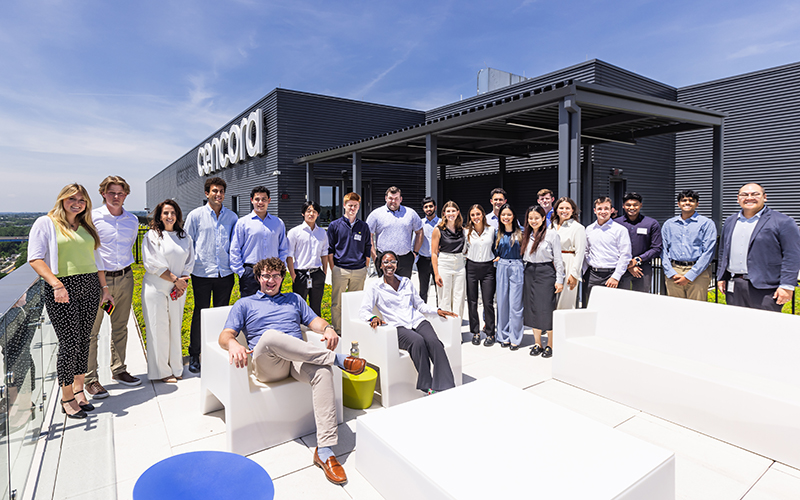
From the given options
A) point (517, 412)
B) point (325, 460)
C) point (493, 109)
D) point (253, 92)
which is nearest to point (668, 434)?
point (517, 412)

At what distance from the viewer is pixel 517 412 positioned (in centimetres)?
A: 230

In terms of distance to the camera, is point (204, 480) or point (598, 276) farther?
point (598, 276)

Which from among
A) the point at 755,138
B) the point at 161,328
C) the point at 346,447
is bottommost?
the point at 346,447

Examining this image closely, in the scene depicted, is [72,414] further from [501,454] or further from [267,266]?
[501,454]

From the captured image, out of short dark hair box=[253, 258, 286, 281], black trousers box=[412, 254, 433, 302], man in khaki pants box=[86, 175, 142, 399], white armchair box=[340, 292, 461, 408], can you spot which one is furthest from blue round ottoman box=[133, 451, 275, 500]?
black trousers box=[412, 254, 433, 302]

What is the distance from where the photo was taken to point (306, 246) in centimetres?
455

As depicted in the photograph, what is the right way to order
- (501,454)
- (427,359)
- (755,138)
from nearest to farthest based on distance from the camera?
(501,454)
(427,359)
(755,138)

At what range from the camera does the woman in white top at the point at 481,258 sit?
4.77 m

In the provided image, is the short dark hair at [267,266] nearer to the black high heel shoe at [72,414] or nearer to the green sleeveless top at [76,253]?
the green sleeveless top at [76,253]

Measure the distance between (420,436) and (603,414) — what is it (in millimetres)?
1817

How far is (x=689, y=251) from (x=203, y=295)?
199 inches

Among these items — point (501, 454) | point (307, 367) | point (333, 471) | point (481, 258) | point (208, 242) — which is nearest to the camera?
point (501, 454)

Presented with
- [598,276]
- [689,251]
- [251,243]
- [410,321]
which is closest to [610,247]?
[598,276]

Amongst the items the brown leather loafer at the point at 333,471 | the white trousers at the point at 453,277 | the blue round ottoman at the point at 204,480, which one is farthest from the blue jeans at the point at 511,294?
the blue round ottoman at the point at 204,480
